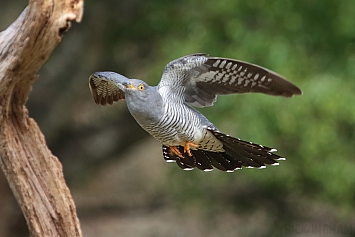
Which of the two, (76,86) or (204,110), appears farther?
(76,86)

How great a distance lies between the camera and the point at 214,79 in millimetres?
3160

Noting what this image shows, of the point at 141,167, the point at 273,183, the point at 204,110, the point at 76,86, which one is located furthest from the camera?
the point at 141,167

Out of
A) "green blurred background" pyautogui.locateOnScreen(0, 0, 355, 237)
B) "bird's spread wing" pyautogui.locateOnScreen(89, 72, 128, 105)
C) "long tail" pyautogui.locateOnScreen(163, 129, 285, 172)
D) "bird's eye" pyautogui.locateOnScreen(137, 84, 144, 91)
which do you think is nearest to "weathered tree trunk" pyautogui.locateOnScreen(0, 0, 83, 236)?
"bird's spread wing" pyautogui.locateOnScreen(89, 72, 128, 105)

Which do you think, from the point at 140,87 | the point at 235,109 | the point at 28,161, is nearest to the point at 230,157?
the point at 140,87

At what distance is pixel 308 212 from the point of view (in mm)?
7395

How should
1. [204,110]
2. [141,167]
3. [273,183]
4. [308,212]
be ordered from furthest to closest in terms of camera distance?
1. [141,167]
2. [308,212]
3. [273,183]
4. [204,110]

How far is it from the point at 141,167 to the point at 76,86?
18.2ft

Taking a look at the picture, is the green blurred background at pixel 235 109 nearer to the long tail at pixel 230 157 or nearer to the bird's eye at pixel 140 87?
the long tail at pixel 230 157

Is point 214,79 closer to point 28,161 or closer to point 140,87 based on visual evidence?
point 140,87

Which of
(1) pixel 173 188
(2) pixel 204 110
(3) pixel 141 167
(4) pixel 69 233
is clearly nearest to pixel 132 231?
(3) pixel 141 167

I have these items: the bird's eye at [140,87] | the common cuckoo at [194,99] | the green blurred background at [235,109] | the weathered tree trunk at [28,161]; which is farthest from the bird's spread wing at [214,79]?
the green blurred background at [235,109]

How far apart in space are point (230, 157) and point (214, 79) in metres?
0.53

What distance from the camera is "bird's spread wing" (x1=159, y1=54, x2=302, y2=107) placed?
2.88 m

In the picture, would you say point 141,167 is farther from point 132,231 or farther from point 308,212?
point 308,212
